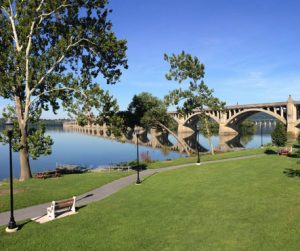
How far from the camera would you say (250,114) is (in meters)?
94.7

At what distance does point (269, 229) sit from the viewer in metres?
11.4

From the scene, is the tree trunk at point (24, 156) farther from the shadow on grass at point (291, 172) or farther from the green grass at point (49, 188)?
the shadow on grass at point (291, 172)

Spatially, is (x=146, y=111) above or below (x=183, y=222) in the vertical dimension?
above

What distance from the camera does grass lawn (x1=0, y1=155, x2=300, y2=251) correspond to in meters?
10.8

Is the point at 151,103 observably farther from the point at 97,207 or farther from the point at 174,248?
the point at 174,248

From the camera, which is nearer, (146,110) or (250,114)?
(146,110)

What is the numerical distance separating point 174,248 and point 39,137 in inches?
703

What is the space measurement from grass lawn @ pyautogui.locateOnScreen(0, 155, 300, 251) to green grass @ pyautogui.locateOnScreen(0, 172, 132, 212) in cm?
365

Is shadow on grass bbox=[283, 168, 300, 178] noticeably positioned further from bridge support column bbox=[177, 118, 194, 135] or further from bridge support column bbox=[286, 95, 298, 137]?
bridge support column bbox=[177, 118, 194, 135]

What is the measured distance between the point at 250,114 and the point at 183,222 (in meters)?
87.5

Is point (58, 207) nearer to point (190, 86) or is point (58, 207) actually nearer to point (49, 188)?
point (49, 188)

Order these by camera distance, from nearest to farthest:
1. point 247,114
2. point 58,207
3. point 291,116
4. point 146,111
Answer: point 58,207
point 146,111
point 291,116
point 247,114

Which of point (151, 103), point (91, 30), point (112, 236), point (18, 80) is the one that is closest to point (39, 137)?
point (18, 80)

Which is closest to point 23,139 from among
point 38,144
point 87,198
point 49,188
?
point 38,144
